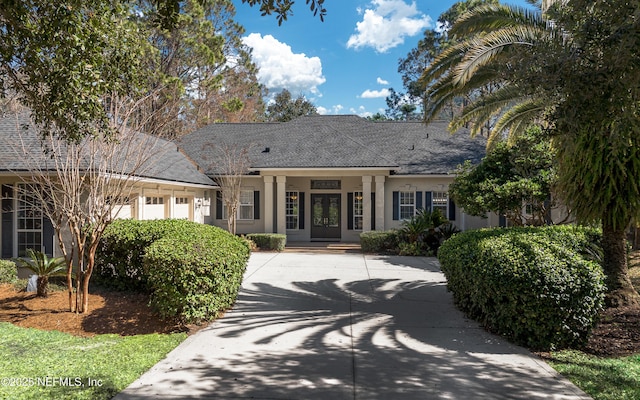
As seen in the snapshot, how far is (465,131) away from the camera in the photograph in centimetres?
2150

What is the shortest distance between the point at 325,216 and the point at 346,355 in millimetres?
14508

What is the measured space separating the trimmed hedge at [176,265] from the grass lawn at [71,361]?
61 centimetres

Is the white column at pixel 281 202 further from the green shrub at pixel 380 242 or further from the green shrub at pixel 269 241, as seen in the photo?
the green shrub at pixel 380 242

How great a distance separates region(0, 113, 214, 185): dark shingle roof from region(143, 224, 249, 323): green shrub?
6.40 ft

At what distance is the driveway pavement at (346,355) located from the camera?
4.31m

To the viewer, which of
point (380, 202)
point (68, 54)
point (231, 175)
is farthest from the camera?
point (380, 202)

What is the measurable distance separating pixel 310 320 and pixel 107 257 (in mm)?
5086

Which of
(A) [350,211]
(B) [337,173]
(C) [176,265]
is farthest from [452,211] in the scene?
(C) [176,265]

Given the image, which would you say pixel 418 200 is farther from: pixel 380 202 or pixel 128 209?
pixel 128 209

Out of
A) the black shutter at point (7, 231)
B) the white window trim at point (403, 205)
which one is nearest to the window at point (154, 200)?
the black shutter at point (7, 231)

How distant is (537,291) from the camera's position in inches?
217

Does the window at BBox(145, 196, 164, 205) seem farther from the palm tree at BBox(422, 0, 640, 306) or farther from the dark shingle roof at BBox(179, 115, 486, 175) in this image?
the palm tree at BBox(422, 0, 640, 306)

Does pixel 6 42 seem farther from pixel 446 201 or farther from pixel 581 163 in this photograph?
pixel 446 201

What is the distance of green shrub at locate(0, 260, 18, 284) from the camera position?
9.50 meters
